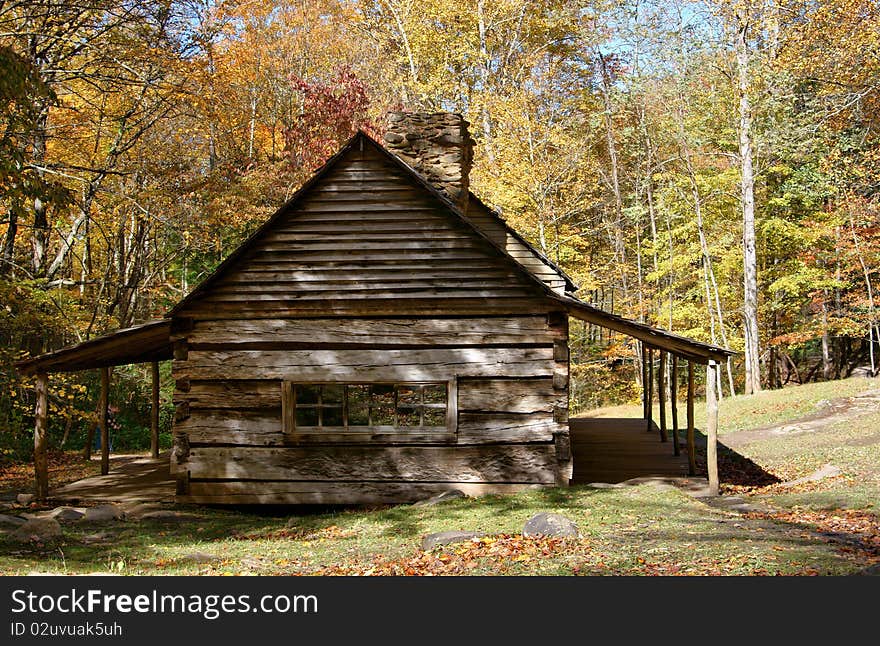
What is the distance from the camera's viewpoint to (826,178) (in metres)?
30.2

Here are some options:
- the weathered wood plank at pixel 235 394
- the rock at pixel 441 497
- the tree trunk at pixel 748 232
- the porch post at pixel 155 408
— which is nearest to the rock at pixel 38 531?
the weathered wood plank at pixel 235 394

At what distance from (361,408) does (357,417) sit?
1.61 feet

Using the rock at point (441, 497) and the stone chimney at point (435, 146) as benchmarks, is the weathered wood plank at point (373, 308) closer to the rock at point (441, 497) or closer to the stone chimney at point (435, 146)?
the rock at point (441, 497)

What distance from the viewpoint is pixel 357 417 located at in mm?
19719

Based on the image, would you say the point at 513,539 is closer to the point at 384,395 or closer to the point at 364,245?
the point at 364,245

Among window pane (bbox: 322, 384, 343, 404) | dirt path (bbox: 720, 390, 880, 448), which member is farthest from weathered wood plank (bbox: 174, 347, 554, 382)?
dirt path (bbox: 720, 390, 880, 448)

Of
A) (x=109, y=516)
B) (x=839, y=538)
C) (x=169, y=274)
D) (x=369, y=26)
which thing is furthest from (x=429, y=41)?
(x=839, y=538)

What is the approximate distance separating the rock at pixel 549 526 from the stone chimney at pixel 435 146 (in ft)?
27.1

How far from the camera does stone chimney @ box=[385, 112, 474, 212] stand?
52.9 feet

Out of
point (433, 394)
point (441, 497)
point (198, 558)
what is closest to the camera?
point (198, 558)

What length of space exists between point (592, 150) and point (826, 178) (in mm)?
10684

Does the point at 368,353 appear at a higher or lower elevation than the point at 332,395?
higher

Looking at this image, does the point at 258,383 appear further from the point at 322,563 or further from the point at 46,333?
the point at 46,333

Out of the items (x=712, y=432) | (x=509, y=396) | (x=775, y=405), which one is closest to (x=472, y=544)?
(x=509, y=396)
